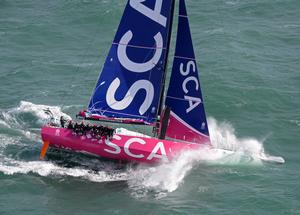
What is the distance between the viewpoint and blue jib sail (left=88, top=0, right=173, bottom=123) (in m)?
38.5

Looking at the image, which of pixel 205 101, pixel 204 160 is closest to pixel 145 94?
pixel 204 160

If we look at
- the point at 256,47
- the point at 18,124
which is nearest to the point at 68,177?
the point at 18,124

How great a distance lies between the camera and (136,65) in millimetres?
39719

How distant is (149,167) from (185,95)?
507cm

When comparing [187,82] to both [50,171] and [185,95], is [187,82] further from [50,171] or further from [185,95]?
[50,171]

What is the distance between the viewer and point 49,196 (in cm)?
3659

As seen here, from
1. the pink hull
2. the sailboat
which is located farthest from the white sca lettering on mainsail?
the pink hull

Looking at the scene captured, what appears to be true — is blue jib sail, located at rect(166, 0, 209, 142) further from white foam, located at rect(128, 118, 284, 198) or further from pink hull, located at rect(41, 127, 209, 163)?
pink hull, located at rect(41, 127, 209, 163)

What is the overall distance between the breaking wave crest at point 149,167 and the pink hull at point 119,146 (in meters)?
0.68

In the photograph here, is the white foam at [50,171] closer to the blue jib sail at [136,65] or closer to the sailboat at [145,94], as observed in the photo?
the sailboat at [145,94]

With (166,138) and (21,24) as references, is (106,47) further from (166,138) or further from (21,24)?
(166,138)

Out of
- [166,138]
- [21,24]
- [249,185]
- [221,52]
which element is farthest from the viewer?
[21,24]

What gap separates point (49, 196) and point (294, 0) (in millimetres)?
44372

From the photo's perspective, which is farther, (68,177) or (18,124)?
(18,124)
